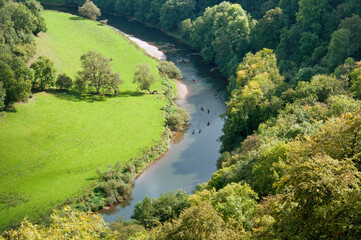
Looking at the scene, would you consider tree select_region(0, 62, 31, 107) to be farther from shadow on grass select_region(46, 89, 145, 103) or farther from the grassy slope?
shadow on grass select_region(46, 89, 145, 103)

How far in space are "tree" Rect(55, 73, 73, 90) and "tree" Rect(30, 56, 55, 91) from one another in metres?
1.57

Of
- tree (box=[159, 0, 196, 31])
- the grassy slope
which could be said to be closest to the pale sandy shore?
the grassy slope

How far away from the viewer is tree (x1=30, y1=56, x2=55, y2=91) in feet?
277

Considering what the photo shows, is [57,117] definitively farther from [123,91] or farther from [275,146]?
[275,146]

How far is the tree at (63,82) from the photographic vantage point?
87.6 metres

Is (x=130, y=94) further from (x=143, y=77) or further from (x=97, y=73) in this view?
(x=97, y=73)

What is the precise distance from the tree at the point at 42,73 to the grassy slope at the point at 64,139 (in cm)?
329

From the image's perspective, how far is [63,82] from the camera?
87750 millimetres

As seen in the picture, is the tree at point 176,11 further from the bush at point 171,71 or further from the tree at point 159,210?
the tree at point 159,210

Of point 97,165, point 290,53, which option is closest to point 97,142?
point 97,165

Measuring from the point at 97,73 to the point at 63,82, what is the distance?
913 cm

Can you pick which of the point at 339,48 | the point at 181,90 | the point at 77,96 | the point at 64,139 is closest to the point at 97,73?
the point at 77,96

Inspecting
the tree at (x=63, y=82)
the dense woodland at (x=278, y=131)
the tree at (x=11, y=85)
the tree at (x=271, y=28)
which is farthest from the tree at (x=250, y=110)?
the tree at (x=11, y=85)

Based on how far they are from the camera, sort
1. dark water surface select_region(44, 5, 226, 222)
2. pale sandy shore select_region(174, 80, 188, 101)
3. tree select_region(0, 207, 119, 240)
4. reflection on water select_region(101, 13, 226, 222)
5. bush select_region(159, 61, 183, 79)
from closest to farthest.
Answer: tree select_region(0, 207, 119, 240)
dark water surface select_region(44, 5, 226, 222)
reflection on water select_region(101, 13, 226, 222)
pale sandy shore select_region(174, 80, 188, 101)
bush select_region(159, 61, 183, 79)
